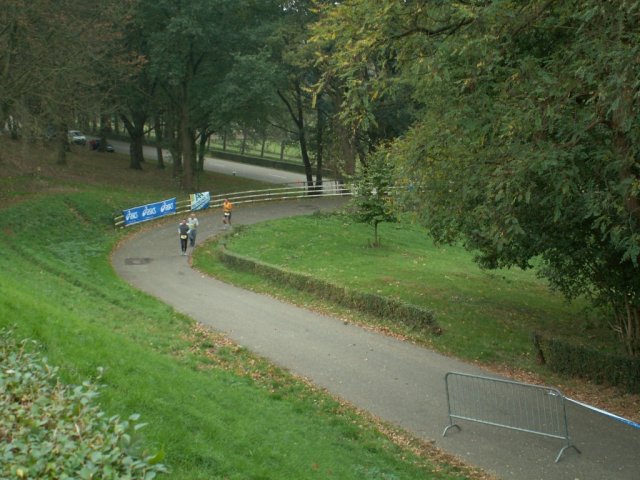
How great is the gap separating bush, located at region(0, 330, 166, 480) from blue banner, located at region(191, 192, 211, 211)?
31.6 meters

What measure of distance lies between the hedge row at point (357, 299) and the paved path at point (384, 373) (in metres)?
1.07

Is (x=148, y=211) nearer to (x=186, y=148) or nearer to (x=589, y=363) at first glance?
(x=186, y=148)

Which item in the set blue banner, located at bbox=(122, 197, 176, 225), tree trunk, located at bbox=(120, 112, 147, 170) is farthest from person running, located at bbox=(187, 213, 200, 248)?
tree trunk, located at bbox=(120, 112, 147, 170)

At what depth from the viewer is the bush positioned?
15.2 feet

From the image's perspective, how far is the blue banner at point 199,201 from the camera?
124 ft

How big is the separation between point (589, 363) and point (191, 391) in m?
8.28

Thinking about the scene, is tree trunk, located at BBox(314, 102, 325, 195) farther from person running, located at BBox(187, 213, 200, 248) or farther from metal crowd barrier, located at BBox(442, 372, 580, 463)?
metal crowd barrier, located at BBox(442, 372, 580, 463)

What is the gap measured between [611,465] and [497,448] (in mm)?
1593

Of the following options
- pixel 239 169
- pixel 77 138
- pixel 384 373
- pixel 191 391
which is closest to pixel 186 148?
pixel 239 169


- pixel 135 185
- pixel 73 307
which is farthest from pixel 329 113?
pixel 73 307

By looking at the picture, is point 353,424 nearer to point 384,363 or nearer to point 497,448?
point 497,448

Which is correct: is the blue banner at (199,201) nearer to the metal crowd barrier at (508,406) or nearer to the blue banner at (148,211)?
the blue banner at (148,211)

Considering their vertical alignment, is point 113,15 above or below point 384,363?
above

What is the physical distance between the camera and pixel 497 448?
10.6 metres
